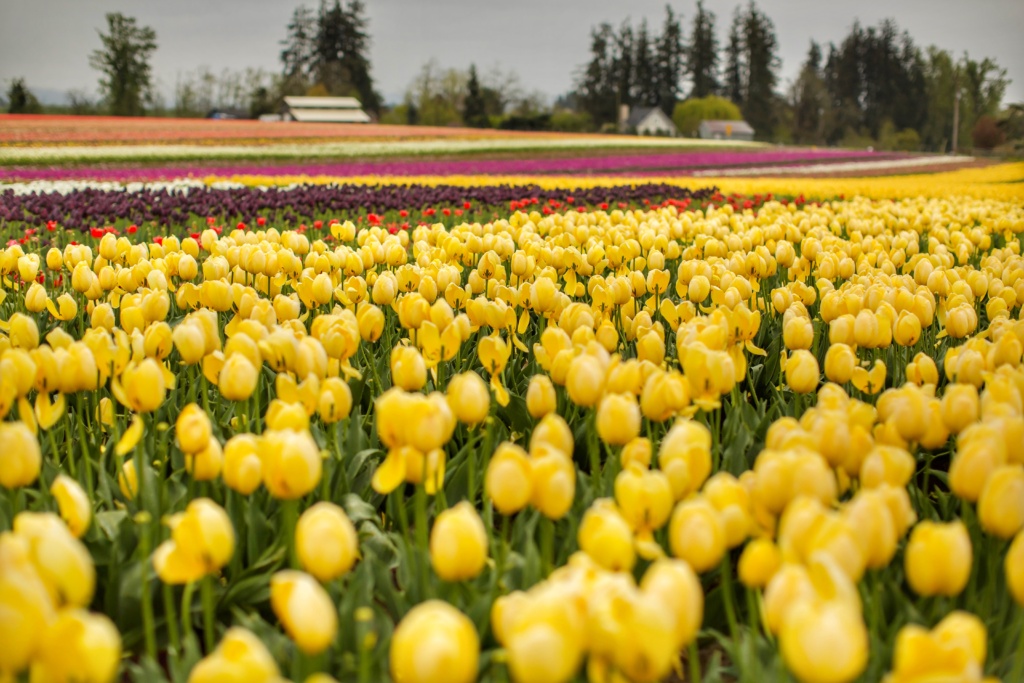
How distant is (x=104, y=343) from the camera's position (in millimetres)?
2326

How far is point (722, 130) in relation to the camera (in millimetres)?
72375

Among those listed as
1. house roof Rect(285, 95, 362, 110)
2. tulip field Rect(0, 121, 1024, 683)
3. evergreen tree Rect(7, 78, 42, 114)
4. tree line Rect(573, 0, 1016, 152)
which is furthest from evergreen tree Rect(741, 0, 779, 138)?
tulip field Rect(0, 121, 1024, 683)

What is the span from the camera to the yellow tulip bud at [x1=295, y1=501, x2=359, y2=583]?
50.4 inches

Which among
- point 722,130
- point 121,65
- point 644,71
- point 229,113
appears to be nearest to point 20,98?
point 121,65

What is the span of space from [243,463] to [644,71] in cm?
9138

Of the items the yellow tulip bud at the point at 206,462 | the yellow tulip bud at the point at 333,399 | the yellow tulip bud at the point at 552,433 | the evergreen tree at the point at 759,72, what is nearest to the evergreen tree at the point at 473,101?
the evergreen tree at the point at 759,72

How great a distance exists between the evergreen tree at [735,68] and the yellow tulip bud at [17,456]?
309ft

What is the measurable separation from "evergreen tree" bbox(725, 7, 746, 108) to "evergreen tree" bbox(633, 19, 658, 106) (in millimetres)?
8795

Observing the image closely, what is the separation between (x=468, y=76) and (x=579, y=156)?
145ft

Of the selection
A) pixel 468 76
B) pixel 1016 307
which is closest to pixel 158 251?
pixel 1016 307

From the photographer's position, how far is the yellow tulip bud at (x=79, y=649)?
1.05 m

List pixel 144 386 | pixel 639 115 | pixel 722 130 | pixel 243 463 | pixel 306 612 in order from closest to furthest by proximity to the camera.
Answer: pixel 306 612, pixel 243 463, pixel 144 386, pixel 722 130, pixel 639 115

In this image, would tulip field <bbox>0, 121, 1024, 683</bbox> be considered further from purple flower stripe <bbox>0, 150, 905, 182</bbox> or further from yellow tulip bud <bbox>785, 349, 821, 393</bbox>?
purple flower stripe <bbox>0, 150, 905, 182</bbox>

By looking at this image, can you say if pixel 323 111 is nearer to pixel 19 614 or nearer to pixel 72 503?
pixel 72 503
